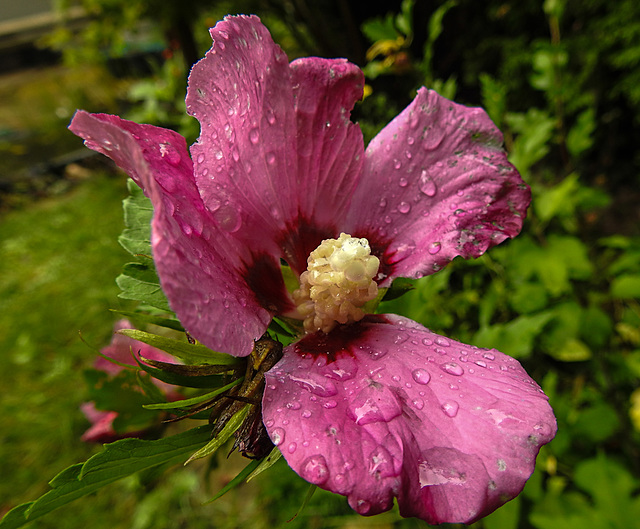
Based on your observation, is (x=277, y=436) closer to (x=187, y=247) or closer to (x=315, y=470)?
(x=315, y=470)

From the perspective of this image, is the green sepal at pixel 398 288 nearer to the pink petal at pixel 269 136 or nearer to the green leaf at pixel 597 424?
the pink petal at pixel 269 136

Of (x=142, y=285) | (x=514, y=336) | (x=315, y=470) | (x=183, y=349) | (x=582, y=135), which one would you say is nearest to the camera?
(x=315, y=470)

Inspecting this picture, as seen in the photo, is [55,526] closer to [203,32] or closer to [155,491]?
[155,491]

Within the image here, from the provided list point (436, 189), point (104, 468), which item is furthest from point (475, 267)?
point (104, 468)

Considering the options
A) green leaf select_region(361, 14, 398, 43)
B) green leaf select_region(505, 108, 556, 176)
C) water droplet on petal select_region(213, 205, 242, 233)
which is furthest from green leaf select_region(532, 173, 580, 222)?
water droplet on petal select_region(213, 205, 242, 233)

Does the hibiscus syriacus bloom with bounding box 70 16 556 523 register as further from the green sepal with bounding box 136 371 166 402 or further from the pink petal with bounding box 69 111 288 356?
the green sepal with bounding box 136 371 166 402

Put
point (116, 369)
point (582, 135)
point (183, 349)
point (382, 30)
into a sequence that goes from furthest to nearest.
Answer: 1. point (582, 135)
2. point (382, 30)
3. point (116, 369)
4. point (183, 349)

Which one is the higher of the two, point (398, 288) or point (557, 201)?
point (398, 288)
